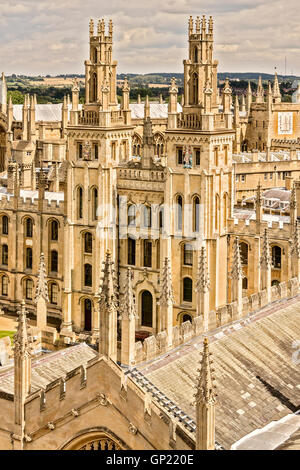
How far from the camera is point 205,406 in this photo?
71.9ft

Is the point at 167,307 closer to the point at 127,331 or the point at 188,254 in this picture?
the point at 127,331

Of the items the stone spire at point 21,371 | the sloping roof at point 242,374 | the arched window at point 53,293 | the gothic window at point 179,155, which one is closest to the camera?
the stone spire at point 21,371

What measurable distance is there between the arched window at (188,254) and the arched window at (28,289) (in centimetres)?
1339

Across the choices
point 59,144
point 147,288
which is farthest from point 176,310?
point 59,144

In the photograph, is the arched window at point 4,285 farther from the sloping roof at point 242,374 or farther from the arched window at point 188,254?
the sloping roof at point 242,374

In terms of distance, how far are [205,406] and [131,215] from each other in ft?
122

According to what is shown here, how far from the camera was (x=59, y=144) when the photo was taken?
9050cm

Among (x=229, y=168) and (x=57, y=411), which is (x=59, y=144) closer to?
(x=229, y=168)

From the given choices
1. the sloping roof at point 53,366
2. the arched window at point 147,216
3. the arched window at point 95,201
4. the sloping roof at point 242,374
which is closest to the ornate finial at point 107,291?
the sloping roof at point 242,374

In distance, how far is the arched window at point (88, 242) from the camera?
6008cm

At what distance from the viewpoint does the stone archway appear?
2488 cm

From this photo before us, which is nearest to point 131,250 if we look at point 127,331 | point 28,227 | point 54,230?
point 54,230

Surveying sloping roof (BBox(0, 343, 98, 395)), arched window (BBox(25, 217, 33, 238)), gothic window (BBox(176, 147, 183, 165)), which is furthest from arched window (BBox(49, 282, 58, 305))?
sloping roof (BBox(0, 343, 98, 395))
